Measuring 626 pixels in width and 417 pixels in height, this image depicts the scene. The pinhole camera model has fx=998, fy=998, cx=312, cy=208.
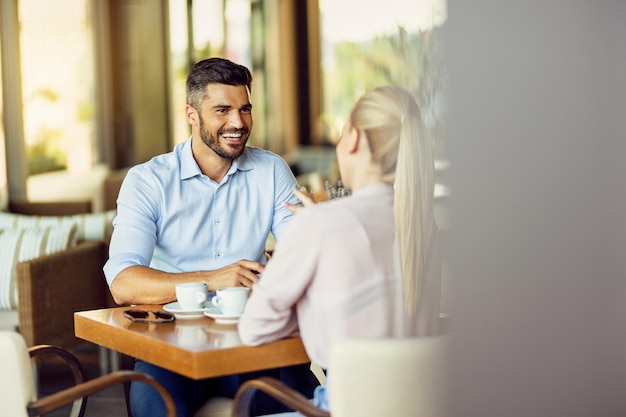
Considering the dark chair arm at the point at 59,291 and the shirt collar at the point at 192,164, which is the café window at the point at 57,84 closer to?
the dark chair arm at the point at 59,291

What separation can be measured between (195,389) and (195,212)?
61 cm

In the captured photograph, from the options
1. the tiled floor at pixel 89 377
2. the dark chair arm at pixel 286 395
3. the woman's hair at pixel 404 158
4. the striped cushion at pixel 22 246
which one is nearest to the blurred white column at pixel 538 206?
the woman's hair at pixel 404 158

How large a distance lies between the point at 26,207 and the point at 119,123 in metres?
3.60

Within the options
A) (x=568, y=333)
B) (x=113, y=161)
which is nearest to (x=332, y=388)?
(x=568, y=333)

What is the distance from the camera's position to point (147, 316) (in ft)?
8.65

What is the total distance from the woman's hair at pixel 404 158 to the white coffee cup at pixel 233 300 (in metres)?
0.46

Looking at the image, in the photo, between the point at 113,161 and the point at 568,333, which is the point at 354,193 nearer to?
the point at 568,333

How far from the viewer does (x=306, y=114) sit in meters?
14.5

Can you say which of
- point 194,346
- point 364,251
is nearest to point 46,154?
point 194,346

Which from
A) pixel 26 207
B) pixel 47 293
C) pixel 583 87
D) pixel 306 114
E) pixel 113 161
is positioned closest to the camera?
pixel 583 87

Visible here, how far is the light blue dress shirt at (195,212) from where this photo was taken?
3.15 m

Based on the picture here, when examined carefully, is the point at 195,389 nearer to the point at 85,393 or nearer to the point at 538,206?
the point at 85,393

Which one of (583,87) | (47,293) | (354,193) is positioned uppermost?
(583,87)

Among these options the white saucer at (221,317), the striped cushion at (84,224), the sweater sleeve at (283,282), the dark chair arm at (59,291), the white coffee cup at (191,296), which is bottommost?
the dark chair arm at (59,291)
